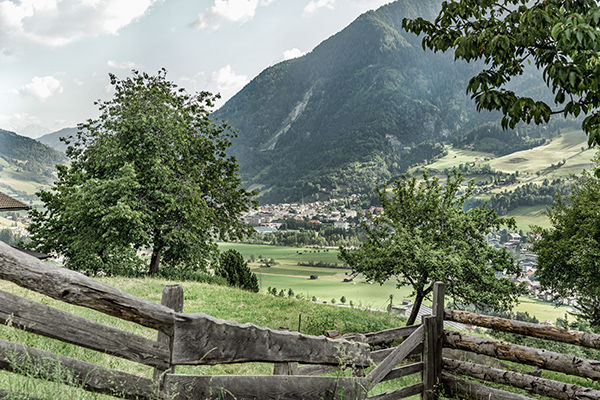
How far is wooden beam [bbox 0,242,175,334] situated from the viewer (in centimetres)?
217

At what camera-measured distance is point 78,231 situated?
21.7m

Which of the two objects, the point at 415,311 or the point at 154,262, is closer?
the point at 415,311

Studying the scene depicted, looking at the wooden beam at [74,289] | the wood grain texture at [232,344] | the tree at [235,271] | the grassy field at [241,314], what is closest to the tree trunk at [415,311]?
the grassy field at [241,314]

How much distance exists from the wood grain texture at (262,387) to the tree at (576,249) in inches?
814

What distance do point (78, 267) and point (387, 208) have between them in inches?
662

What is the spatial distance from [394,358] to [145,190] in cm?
1943

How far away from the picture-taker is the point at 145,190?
21594mm

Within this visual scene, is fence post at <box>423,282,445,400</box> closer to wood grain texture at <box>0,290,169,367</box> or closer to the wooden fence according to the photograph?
the wooden fence

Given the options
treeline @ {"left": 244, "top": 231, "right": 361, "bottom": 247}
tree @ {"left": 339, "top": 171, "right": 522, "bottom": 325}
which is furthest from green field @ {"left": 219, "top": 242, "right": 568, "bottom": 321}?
tree @ {"left": 339, "top": 171, "right": 522, "bottom": 325}

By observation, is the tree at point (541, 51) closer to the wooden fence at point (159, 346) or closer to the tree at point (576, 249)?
the wooden fence at point (159, 346)

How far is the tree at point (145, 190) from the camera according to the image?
1998 centimetres

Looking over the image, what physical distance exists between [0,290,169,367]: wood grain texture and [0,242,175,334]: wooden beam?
11 cm

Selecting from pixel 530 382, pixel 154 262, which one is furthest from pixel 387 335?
pixel 154 262

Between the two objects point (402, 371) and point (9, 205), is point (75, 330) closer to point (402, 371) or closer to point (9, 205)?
point (402, 371)
